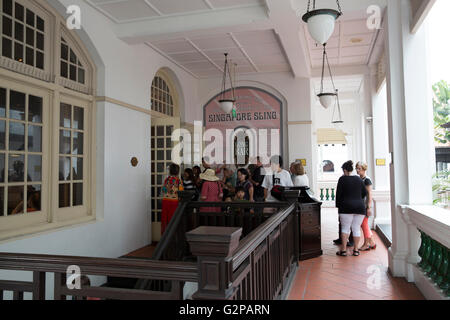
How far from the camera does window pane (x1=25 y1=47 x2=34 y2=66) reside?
13.6 feet

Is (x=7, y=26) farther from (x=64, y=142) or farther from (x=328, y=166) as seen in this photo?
(x=328, y=166)

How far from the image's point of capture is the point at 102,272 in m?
1.70

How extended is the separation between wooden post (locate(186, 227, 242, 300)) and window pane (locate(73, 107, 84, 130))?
4.06 metres

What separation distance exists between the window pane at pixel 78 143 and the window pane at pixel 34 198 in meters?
0.84

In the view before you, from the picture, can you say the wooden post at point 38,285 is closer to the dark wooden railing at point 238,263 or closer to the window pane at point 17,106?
the dark wooden railing at point 238,263

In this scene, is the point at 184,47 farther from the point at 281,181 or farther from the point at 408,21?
the point at 408,21

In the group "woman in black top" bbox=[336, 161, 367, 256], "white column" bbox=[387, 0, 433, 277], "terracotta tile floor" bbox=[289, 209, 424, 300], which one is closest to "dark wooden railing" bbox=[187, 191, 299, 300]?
"terracotta tile floor" bbox=[289, 209, 424, 300]

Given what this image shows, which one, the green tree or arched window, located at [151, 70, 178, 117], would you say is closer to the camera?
the green tree

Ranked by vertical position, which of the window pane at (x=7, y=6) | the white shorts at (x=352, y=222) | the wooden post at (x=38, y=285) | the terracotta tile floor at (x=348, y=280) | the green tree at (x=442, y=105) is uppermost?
the window pane at (x=7, y=6)

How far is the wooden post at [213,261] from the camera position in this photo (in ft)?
4.89

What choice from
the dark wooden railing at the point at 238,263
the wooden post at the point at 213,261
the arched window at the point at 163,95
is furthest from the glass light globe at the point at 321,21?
the arched window at the point at 163,95

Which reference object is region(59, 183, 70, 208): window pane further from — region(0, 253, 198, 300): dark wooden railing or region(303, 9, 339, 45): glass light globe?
region(303, 9, 339, 45): glass light globe

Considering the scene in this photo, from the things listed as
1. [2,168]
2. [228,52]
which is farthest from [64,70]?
[228,52]

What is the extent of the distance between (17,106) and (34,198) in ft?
3.65
